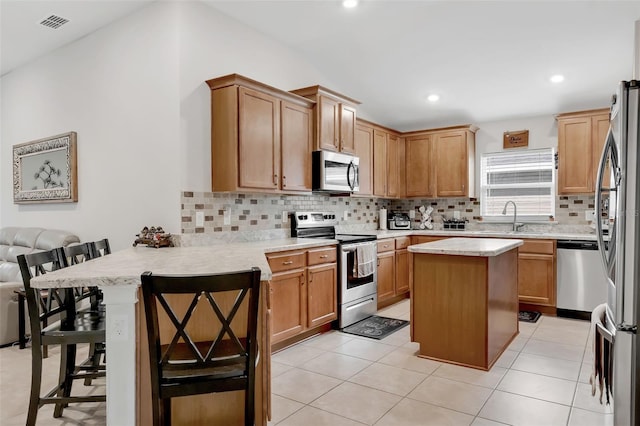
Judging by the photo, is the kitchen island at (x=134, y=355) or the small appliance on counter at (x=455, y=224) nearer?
the kitchen island at (x=134, y=355)

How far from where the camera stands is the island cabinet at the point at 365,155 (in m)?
5.25

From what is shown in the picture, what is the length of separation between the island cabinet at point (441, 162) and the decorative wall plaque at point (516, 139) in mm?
436

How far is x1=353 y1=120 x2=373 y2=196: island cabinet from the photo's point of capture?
17.2 ft

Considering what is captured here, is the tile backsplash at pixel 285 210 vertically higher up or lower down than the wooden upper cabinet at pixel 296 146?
lower down

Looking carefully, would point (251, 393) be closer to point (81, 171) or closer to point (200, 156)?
point (200, 156)

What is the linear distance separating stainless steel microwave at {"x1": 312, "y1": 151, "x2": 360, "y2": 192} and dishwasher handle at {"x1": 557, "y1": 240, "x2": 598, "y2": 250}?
2411mm

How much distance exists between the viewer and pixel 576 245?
451 centimetres

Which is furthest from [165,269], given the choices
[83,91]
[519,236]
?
[519,236]

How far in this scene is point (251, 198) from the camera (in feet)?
13.1

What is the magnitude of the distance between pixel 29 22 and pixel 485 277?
4.88 m

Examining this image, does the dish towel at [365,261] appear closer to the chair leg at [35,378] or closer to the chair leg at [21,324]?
the chair leg at [35,378]

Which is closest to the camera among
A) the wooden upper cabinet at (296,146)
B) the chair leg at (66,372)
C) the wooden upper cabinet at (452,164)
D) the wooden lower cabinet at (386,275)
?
the chair leg at (66,372)

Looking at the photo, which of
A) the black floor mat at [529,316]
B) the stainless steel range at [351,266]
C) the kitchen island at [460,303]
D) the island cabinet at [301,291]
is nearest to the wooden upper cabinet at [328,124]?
the stainless steel range at [351,266]

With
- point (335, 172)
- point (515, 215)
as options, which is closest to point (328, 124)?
point (335, 172)
